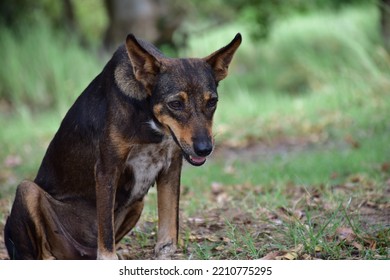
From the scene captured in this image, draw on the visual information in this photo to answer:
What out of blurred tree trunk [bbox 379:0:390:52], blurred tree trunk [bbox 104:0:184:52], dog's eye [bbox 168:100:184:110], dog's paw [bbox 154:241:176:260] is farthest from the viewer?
blurred tree trunk [bbox 104:0:184:52]

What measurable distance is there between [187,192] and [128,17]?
Result: 7.77 metres

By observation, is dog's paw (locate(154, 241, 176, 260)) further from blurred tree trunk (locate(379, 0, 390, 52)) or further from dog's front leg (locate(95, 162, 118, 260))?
blurred tree trunk (locate(379, 0, 390, 52))

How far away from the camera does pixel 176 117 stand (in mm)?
4785

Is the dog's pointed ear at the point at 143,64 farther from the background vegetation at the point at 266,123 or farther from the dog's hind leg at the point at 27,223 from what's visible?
the background vegetation at the point at 266,123

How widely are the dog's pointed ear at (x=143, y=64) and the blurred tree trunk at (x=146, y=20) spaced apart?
9616mm

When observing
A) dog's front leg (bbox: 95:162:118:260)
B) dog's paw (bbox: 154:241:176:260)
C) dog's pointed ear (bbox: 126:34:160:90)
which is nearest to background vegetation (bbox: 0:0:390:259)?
dog's paw (bbox: 154:241:176:260)

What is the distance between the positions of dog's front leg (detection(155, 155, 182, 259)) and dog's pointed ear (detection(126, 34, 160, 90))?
0.70m

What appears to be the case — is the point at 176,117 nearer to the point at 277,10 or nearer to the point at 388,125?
the point at 388,125

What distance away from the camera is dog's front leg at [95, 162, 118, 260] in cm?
504

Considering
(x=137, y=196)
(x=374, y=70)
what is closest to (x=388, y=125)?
(x=374, y=70)

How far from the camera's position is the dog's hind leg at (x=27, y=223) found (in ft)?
17.3

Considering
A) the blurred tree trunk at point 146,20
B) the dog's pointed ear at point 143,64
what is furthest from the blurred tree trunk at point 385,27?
the dog's pointed ear at point 143,64

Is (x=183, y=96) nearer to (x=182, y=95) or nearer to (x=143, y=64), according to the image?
(x=182, y=95)
